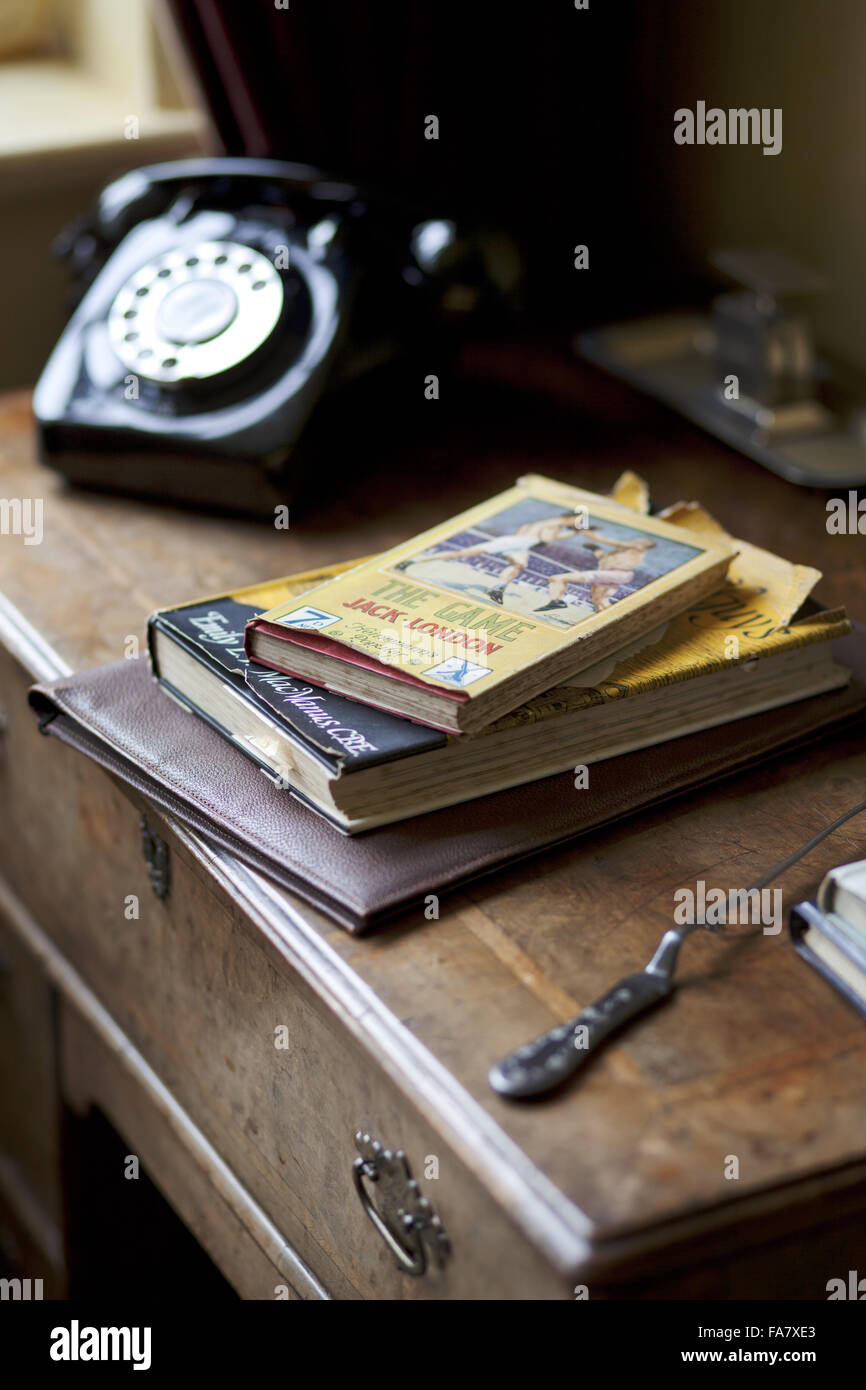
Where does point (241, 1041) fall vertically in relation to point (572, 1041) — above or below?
below

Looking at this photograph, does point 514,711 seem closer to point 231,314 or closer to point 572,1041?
point 572,1041

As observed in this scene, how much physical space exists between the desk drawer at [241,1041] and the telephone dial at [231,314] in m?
0.19

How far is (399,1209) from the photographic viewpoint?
59 centimetres

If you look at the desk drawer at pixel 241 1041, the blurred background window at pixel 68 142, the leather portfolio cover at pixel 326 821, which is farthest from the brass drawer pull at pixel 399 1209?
the blurred background window at pixel 68 142

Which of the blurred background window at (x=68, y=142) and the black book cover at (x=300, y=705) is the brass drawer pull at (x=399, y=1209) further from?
the blurred background window at (x=68, y=142)

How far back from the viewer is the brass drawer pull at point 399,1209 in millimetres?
571

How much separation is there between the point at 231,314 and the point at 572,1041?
0.68 metres

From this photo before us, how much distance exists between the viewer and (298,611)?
0.67 metres

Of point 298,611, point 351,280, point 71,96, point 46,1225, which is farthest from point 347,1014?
point 71,96

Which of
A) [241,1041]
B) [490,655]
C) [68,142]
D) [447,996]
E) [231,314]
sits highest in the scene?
[68,142]

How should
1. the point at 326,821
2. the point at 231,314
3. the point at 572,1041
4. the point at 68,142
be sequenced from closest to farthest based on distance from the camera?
the point at 572,1041 < the point at 326,821 < the point at 231,314 < the point at 68,142

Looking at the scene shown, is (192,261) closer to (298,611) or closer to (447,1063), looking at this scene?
(298,611)

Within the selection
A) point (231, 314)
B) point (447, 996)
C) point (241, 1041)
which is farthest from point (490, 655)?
point (231, 314)
